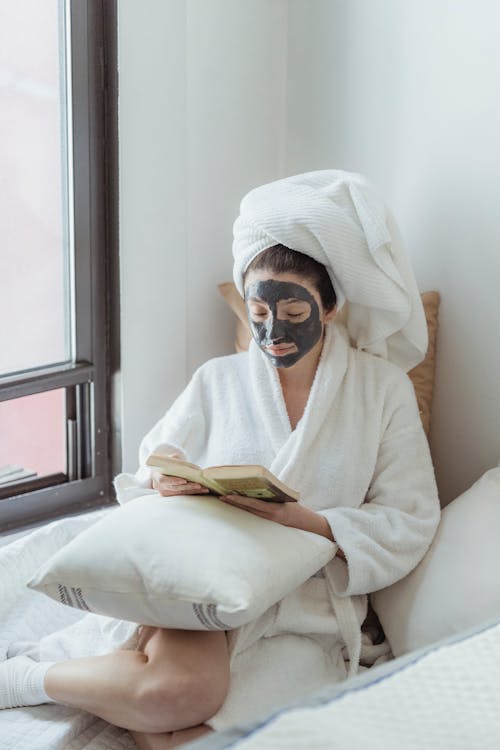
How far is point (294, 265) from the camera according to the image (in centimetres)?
195

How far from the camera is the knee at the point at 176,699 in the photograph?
1679 mm

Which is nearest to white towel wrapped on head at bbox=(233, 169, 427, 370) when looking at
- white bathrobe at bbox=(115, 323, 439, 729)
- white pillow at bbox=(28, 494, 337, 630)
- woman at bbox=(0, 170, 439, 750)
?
woman at bbox=(0, 170, 439, 750)

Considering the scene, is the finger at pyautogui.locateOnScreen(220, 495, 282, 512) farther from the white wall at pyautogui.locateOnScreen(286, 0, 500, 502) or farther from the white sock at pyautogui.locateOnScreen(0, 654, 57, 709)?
the white wall at pyautogui.locateOnScreen(286, 0, 500, 502)

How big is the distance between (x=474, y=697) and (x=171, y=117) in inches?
59.6

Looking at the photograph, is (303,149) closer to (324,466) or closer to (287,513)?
(324,466)

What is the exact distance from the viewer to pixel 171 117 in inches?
93.0

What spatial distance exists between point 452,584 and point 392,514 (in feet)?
0.56

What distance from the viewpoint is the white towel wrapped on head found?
1928 millimetres

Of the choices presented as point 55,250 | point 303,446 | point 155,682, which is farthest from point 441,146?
point 155,682

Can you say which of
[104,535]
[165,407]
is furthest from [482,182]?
[104,535]

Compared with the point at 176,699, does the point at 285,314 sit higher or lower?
higher

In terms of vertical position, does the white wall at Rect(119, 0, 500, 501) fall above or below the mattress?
above

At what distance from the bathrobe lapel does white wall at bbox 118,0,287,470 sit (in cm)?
43

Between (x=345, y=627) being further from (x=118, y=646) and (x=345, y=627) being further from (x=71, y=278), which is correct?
(x=71, y=278)
